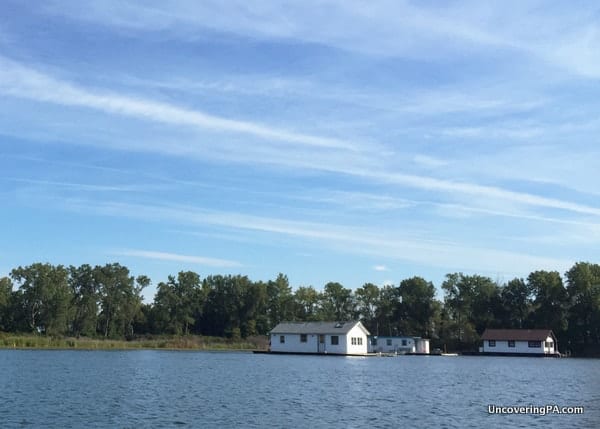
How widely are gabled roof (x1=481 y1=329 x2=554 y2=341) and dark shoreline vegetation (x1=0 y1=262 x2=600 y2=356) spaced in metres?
6.02

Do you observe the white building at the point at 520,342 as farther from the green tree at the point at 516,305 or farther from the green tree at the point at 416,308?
the green tree at the point at 416,308

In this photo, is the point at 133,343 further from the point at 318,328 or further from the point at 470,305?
the point at 470,305

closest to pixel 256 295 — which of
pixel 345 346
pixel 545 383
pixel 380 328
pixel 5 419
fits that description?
pixel 380 328

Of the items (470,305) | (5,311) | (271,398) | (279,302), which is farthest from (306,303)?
(271,398)

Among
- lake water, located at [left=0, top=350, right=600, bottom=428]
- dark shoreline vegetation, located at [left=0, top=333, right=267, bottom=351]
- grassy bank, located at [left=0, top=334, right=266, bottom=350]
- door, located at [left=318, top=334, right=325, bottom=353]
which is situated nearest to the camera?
lake water, located at [left=0, top=350, right=600, bottom=428]

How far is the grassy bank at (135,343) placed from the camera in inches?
3206

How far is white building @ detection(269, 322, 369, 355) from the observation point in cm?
8325

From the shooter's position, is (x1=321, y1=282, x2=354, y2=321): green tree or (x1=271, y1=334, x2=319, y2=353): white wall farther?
(x1=321, y1=282, x2=354, y2=321): green tree

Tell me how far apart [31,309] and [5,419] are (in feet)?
255

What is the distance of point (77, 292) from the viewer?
337ft

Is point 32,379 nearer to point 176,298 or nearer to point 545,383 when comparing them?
point 545,383

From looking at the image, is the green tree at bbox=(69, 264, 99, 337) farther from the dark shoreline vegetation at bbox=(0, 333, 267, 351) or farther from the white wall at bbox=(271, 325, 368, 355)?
the white wall at bbox=(271, 325, 368, 355)

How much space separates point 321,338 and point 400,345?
711 inches

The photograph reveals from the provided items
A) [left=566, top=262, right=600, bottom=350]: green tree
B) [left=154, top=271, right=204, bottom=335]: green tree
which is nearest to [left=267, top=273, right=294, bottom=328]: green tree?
[left=154, top=271, right=204, bottom=335]: green tree
